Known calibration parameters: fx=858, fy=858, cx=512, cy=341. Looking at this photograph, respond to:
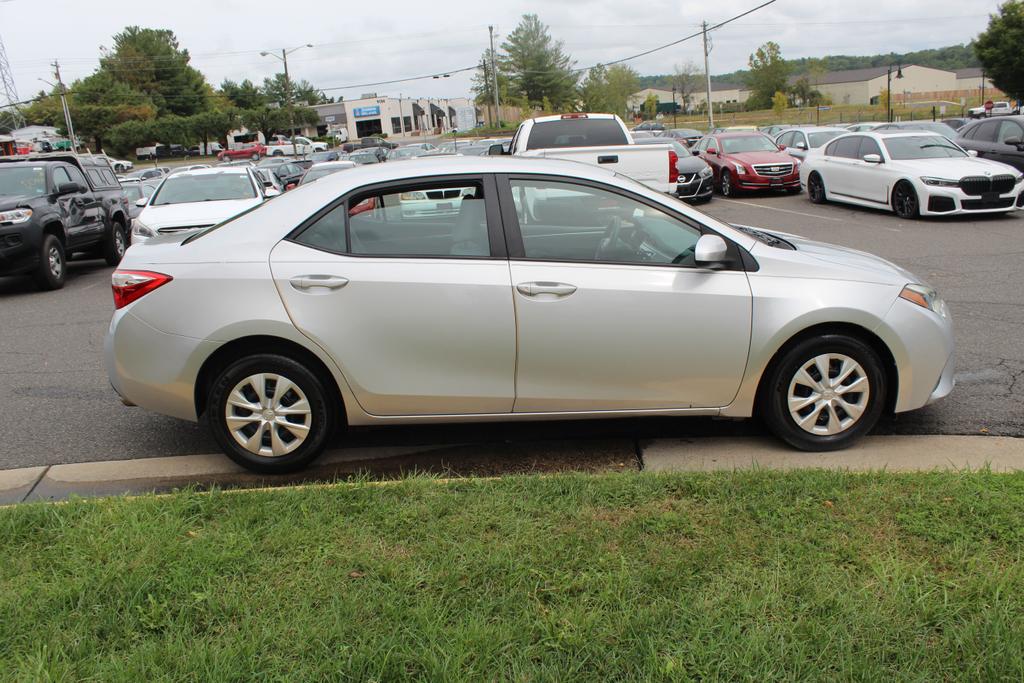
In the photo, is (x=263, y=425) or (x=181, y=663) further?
(x=263, y=425)

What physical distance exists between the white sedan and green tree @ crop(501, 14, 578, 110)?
71023 mm

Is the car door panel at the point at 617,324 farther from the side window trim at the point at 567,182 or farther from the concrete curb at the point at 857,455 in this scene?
the concrete curb at the point at 857,455

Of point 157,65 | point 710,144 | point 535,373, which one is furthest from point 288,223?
point 157,65

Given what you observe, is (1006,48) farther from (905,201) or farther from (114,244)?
(114,244)

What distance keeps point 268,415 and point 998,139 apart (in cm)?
1756

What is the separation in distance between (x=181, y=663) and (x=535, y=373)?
2.29m

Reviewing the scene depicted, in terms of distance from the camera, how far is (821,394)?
464 cm

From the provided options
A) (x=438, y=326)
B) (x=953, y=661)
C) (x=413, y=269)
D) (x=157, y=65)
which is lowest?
(x=953, y=661)

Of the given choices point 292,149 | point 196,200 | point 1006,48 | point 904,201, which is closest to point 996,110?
point 1006,48

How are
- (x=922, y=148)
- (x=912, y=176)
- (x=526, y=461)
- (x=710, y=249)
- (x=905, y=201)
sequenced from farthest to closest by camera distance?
(x=922, y=148) < (x=905, y=201) < (x=912, y=176) < (x=526, y=461) < (x=710, y=249)

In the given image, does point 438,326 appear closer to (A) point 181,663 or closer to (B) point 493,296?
(B) point 493,296

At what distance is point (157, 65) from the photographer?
10781cm

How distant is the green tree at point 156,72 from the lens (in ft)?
347

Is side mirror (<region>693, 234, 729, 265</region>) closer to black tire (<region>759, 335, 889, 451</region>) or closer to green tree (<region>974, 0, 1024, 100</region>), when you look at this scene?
black tire (<region>759, 335, 889, 451</region>)
